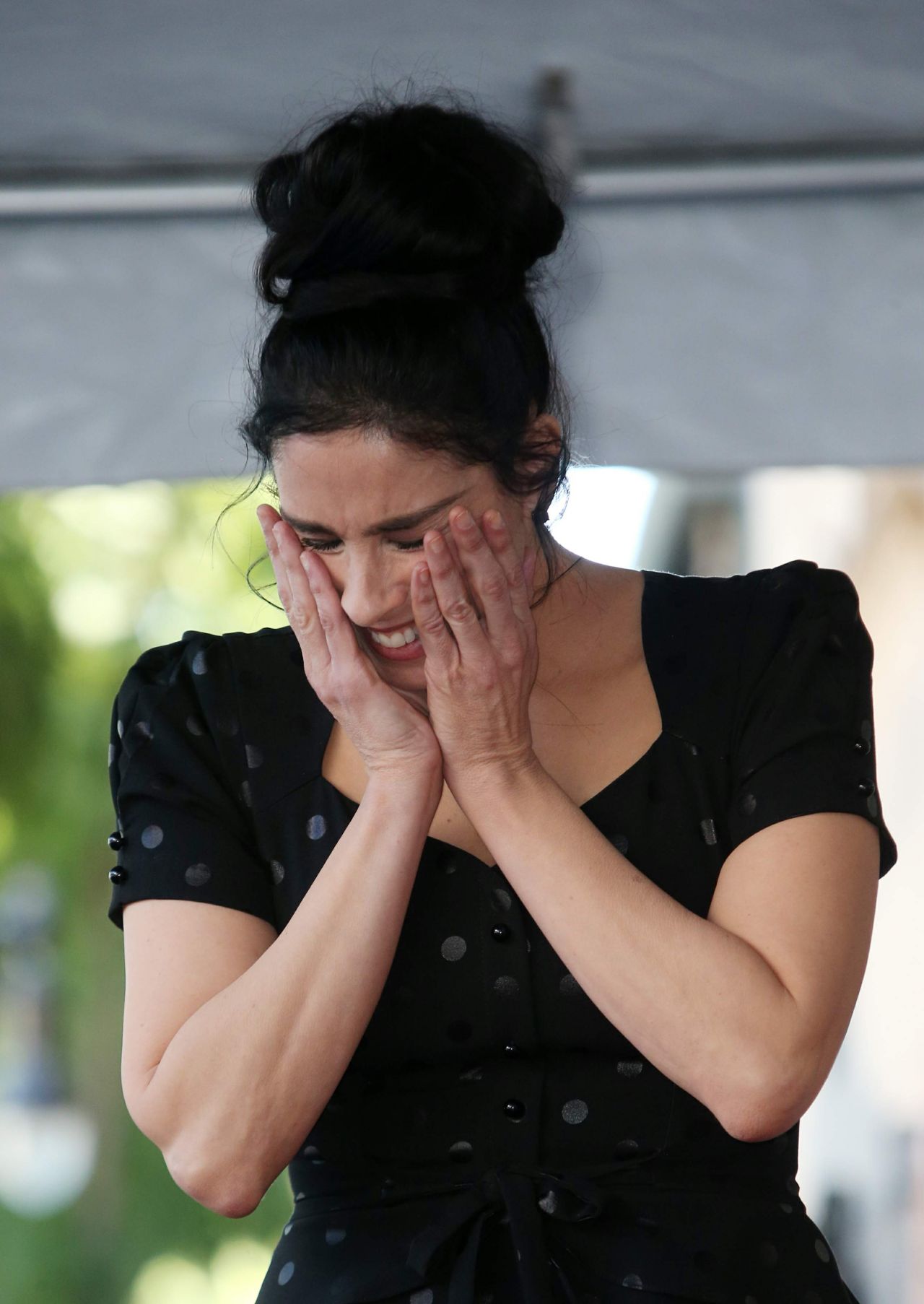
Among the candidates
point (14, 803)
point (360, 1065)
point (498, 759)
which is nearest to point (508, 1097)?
point (360, 1065)

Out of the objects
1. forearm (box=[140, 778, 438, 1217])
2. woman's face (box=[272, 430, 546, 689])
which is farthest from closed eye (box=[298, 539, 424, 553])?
forearm (box=[140, 778, 438, 1217])

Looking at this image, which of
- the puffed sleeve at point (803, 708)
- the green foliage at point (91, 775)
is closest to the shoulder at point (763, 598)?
the puffed sleeve at point (803, 708)

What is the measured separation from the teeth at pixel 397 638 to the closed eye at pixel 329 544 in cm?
9

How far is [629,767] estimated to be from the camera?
1433mm

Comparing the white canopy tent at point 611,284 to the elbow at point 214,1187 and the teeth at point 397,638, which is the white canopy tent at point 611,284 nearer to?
the teeth at point 397,638

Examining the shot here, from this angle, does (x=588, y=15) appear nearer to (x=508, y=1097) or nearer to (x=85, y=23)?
(x=85, y=23)

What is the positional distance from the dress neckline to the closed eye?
217 mm

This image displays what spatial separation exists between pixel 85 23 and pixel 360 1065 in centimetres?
112

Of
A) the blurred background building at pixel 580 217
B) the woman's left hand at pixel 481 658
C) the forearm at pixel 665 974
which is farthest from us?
the blurred background building at pixel 580 217

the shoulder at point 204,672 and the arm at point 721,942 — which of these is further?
the shoulder at point 204,672

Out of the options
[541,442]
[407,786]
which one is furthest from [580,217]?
[407,786]

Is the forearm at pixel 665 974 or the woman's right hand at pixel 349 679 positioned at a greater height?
the woman's right hand at pixel 349 679

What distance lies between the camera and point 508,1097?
1309 millimetres

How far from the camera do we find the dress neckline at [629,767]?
1.41 m
